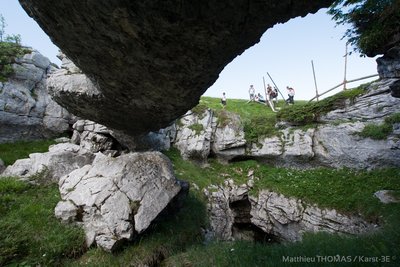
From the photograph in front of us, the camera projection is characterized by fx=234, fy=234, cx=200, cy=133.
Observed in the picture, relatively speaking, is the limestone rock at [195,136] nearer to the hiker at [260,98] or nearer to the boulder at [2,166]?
the boulder at [2,166]

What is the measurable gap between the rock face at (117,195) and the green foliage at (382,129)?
13047 millimetres

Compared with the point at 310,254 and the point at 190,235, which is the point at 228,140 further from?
the point at 310,254

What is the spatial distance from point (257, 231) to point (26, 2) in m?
17.2

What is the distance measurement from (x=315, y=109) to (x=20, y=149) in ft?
71.0

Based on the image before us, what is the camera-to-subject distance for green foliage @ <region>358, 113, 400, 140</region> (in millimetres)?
14773

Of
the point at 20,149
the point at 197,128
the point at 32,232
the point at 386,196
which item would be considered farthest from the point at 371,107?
the point at 20,149

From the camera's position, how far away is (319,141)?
56.7ft

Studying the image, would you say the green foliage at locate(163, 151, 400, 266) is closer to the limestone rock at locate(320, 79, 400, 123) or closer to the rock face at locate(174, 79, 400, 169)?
the rock face at locate(174, 79, 400, 169)

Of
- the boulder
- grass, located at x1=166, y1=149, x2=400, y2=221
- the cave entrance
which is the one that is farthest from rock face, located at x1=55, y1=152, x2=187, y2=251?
the cave entrance

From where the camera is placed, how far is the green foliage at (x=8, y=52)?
16408 millimetres

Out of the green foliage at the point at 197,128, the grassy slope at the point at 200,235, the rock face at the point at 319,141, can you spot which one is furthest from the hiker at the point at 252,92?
the grassy slope at the point at 200,235

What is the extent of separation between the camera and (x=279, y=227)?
15094 mm

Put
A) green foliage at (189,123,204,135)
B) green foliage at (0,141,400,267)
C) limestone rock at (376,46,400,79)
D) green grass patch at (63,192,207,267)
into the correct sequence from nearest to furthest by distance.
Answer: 1. green foliage at (0,141,400,267)
2. green grass patch at (63,192,207,267)
3. limestone rock at (376,46,400,79)
4. green foliage at (189,123,204,135)

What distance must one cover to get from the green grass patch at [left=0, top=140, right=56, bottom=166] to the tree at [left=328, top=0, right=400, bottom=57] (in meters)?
18.1
